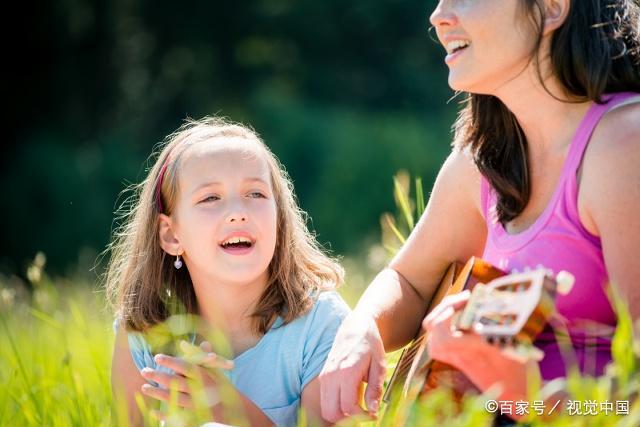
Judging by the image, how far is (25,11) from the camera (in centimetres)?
1470

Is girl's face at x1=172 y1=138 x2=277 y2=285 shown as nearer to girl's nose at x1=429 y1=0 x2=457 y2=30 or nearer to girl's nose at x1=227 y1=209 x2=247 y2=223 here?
girl's nose at x1=227 y1=209 x2=247 y2=223

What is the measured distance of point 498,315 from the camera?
6.86 ft

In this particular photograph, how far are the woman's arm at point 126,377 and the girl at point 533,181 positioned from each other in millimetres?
695

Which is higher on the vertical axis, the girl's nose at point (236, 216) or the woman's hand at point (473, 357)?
the girl's nose at point (236, 216)

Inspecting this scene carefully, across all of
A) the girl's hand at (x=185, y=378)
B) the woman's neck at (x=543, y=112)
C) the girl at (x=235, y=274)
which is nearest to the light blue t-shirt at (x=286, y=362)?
the girl at (x=235, y=274)

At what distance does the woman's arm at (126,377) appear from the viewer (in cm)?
315

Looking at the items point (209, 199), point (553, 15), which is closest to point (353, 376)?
point (209, 199)

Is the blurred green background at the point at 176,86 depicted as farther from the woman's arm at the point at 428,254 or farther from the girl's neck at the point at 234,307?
the woman's arm at the point at 428,254

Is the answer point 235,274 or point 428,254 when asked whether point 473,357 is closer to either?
point 428,254

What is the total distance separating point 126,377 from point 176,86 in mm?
12363

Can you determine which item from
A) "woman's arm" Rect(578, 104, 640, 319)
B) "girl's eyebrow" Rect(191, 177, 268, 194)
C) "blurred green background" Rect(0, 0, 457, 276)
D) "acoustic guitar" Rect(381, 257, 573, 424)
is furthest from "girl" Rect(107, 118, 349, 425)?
"blurred green background" Rect(0, 0, 457, 276)

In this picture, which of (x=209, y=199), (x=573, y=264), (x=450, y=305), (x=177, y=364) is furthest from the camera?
(x=209, y=199)

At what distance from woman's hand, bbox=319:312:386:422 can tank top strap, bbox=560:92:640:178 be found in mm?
594

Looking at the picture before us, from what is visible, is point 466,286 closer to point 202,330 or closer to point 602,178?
point 602,178
